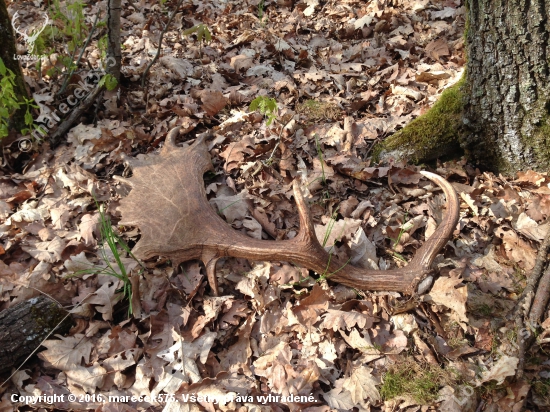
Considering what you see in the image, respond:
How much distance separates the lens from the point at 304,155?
12.5ft

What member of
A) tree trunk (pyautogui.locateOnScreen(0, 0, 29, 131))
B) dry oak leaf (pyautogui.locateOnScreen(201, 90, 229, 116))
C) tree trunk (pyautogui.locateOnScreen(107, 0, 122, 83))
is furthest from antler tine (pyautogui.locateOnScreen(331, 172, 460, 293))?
tree trunk (pyautogui.locateOnScreen(0, 0, 29, 131))

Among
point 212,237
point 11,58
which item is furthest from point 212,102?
point 11,58

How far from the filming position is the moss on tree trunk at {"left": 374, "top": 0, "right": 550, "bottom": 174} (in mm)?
2930

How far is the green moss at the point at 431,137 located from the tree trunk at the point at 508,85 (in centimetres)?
13

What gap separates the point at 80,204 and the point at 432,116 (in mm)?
3249

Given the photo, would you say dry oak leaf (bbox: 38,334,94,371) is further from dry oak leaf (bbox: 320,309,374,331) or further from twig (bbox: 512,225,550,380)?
twig (bbox: 512,225,550,380)

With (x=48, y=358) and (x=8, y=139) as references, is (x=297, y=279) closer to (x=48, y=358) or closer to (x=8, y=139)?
(x=48, y=358)

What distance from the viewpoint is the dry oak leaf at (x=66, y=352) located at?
→ 2701mm

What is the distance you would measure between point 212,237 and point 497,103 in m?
2.49

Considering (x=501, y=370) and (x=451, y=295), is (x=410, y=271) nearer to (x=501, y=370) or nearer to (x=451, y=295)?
(x=451, y=295)

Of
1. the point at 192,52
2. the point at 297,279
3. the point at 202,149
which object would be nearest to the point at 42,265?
the point at 202,149

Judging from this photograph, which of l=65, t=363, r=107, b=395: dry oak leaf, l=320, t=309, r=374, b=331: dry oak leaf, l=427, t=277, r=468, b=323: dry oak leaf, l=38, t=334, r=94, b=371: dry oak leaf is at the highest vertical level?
l=427, t=277, r=468, b=323: dry oak leaf

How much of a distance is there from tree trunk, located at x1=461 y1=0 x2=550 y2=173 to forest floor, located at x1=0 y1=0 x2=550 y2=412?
0.64ft

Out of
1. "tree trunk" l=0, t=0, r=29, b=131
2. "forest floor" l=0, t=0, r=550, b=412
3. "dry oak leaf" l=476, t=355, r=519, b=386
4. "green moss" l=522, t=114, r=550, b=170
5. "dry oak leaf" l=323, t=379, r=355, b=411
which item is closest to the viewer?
"dry oak leaf" l=476, t=355, r=519, b=386
